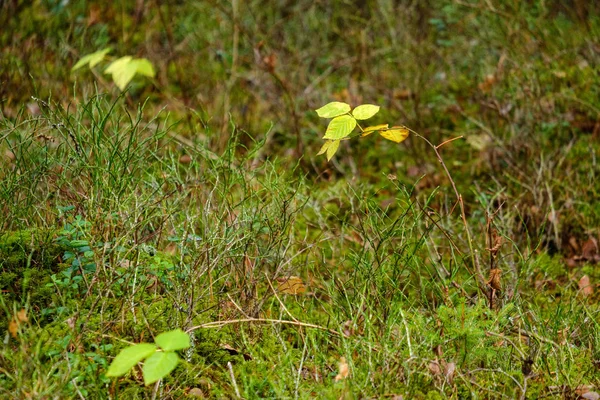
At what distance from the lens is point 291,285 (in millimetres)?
2486

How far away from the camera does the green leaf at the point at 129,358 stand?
1.55 meters

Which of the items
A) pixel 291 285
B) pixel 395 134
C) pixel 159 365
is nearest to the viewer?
pixel 159 365

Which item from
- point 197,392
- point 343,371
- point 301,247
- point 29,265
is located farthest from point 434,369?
point 29,265

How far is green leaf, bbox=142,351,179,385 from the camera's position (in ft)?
5.03

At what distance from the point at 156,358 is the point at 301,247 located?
1.36 metres

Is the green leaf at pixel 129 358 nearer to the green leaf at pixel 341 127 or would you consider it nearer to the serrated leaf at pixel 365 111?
the green leaf at pixel 341 127

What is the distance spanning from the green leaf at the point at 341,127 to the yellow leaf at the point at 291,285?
0.57 meters

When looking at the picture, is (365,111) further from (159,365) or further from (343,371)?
(159,365)

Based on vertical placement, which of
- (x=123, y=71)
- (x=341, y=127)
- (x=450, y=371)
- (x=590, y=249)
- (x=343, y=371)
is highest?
(x=341, y=127)

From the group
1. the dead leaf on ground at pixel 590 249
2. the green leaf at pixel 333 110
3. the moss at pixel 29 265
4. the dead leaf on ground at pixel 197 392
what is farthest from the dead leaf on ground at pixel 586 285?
the moss at pixel 29 265

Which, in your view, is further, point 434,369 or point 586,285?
point 586,285

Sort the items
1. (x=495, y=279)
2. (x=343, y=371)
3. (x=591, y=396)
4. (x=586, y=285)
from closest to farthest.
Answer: (x=343, y=371)
(x=591, y=396)
(x=495, y=279)
(x=586, y=285)

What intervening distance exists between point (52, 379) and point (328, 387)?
0.78 metres

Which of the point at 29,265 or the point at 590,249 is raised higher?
the point at 29,265
